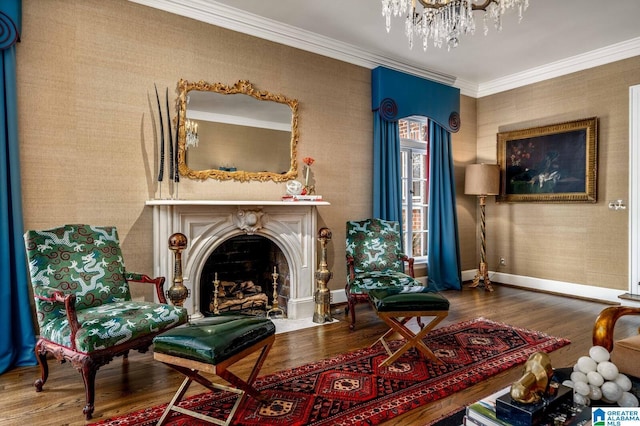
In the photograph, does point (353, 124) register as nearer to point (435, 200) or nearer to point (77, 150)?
point (435, 200)

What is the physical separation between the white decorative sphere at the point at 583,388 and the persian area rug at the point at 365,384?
0.93m

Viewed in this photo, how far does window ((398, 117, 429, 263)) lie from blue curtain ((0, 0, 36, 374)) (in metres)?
4.14

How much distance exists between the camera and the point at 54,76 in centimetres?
298

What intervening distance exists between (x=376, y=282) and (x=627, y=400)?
2.15 m

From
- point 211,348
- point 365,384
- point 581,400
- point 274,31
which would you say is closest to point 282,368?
point 365,384

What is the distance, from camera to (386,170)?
479 centimetres

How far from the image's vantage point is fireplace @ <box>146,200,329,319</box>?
3.30 meters

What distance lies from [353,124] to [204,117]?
180cm

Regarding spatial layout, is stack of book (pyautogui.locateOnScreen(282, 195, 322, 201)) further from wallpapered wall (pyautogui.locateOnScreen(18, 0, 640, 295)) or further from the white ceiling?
the white ceiling

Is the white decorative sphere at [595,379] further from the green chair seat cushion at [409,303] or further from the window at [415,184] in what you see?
the window at [415,184]

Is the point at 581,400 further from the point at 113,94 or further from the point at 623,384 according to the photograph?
the point at 113,94

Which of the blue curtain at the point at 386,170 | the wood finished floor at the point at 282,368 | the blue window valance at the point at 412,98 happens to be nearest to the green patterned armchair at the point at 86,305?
the wood finished floor at the point at 282,368

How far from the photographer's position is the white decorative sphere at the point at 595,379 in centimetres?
152

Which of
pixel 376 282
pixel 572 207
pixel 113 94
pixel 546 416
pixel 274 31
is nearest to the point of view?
pixel 546 416
